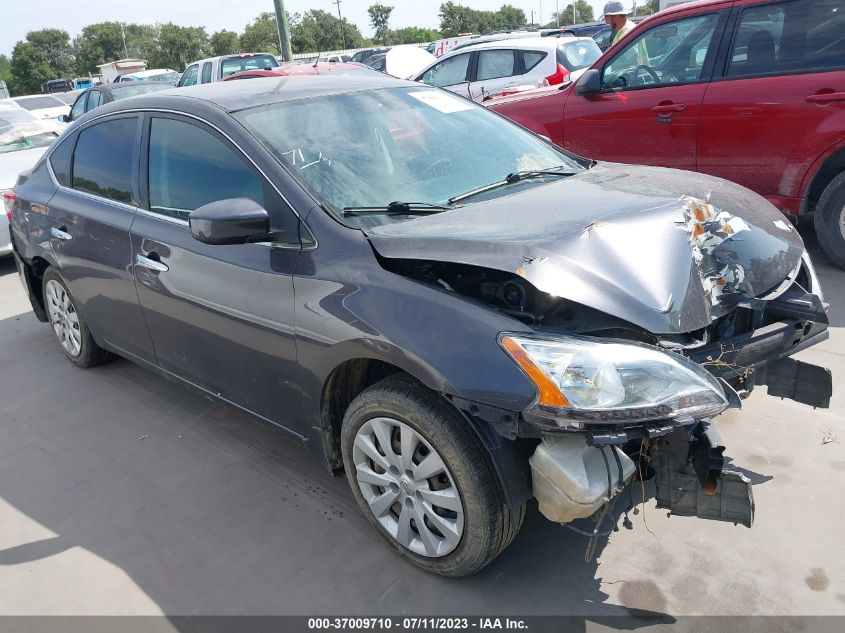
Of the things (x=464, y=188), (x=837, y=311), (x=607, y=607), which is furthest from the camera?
(x=837, y=311)

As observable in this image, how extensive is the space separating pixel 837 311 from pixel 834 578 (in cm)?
249

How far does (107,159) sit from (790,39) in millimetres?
4503

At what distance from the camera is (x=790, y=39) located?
16.2 ft

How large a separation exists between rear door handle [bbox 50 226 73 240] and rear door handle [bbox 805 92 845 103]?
4752mm

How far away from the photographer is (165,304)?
346cm

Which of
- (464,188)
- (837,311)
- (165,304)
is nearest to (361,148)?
(464,188)

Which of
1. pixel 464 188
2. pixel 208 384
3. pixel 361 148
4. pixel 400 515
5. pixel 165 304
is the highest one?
pixel 361 148

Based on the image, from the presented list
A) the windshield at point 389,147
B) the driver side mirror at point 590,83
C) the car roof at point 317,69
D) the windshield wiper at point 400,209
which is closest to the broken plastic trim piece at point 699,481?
the windshield wiper at point 400,209

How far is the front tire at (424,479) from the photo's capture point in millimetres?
2369

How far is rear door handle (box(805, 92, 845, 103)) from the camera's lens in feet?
15.3

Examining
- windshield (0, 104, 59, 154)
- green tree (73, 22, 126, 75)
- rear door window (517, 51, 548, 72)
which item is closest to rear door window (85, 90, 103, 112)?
windshield (0, 104, 59, 154)

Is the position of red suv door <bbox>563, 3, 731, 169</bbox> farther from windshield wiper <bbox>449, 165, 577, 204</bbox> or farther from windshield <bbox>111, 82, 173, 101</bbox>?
windshield <bbox>111, 82, 173, 101</bbox>

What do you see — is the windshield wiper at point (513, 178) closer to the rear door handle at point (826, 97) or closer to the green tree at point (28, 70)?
the rear door handle at point (826, 97)

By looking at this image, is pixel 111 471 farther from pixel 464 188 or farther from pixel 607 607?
pixel 607 607
